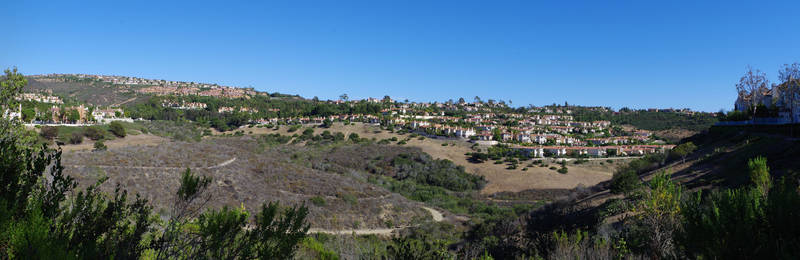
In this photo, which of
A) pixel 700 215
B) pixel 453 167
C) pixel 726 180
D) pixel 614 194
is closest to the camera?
pixel 700 215

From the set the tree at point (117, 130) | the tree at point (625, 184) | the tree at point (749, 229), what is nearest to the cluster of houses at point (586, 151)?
the tree at point (625, 184)

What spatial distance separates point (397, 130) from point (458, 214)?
151 feet

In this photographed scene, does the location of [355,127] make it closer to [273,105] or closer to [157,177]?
[273,105]

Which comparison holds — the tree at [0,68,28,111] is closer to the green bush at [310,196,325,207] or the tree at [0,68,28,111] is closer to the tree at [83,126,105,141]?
the green bush at [310,196,325,207]

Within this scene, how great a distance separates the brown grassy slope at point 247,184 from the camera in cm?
2111

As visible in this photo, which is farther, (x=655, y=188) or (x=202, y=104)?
(x=202, y=104)

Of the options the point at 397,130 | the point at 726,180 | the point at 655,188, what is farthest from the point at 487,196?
the point at 397,130

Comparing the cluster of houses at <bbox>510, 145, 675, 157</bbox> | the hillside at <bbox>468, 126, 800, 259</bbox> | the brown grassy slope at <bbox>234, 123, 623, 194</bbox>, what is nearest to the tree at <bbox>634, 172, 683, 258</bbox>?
the hillside at <bbox>468, 126, 800, 259</bbox>

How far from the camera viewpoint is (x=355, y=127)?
74812mm

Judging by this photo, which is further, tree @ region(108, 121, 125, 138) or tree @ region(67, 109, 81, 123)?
tree @ region(67, 109, 81, 123)

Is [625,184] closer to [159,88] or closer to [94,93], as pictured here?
[94,93]

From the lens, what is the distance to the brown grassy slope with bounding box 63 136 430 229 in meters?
21.1

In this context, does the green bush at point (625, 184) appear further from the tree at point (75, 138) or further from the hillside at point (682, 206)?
the tree at point (75, 138)

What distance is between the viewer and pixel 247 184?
24625 millimetres
